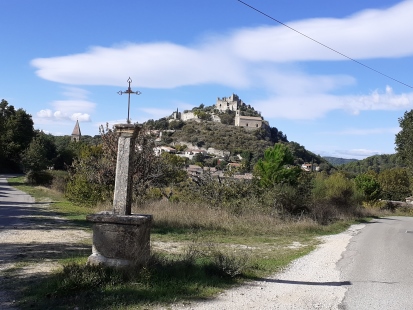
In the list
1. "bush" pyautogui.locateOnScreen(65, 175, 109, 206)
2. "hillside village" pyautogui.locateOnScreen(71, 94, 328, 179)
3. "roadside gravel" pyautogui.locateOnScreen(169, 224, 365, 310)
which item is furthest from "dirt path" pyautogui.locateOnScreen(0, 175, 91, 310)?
"hillside village" pyautogui.locateOnScreen(71, 94, 328, 179)

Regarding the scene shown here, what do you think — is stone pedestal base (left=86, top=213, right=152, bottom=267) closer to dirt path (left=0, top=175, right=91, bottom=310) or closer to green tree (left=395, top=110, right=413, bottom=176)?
dirt path (left=0, top=175, right=91, bottom=310)

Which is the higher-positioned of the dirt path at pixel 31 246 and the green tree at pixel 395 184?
the green tree at pixel 395 184

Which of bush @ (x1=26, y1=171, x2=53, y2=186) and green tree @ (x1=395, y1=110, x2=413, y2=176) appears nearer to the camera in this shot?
green tree @ (x1=395, y1=110, x2=413, y2=176)

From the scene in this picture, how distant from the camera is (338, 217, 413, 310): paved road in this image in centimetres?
704

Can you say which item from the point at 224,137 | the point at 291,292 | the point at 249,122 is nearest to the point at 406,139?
the point at 291,292

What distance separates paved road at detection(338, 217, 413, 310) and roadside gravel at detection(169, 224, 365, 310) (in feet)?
0.82

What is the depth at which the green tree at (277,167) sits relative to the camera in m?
27.5

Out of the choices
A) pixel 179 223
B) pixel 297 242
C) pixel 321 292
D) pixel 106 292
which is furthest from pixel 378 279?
pixel 179 223

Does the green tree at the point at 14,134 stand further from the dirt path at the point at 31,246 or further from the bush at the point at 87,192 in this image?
the dirt path at the point at 31,246

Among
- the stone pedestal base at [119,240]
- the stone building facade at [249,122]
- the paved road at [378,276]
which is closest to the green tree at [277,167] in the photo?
the paved road at [378,276]

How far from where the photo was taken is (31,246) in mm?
10789

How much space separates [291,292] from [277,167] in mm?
21060

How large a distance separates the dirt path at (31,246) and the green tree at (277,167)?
13930 mm

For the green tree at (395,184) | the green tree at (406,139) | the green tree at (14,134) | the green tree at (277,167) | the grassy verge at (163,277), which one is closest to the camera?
the grassy verge at (163,277)
